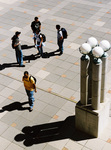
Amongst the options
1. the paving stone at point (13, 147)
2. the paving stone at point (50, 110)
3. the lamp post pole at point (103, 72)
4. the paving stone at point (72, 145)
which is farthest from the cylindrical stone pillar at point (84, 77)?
the paving stone at point (13, 147)

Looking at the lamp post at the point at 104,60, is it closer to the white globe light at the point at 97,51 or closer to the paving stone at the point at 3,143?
the white globe light at the point at 97,51

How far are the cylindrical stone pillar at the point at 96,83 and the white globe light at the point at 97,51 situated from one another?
0.22 meters

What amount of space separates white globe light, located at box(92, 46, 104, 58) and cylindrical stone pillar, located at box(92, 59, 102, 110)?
221 mm

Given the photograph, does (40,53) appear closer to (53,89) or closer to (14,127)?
(53,89)

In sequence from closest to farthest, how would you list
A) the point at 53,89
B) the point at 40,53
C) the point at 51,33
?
the point at 53,89, the point at 40,53, the point at 51,33

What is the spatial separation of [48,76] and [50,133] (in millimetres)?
3576

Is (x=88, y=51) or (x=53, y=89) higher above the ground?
(x=88, y=51)

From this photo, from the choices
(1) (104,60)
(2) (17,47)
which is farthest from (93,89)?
(2) (17,47)

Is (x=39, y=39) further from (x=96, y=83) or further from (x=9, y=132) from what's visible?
(x=96, y=83)

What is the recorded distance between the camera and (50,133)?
10117 mm

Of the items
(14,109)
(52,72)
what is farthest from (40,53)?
(14,109)

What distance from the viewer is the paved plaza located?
32.4 ft

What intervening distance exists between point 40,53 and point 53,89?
295cm

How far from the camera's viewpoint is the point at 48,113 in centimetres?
1090
